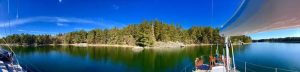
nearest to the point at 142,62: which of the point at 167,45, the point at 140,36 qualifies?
the point at 140,36

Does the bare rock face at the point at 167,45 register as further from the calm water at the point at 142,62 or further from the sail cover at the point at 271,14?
the sail cover at the point at 271,14

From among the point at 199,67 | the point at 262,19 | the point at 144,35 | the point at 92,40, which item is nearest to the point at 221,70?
the point at 199,67

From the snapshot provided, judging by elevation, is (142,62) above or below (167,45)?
below

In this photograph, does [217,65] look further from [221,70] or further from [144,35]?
[144,35]

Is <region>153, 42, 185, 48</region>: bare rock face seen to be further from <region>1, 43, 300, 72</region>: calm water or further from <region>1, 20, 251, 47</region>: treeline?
<region>1, 43, 300, 72</region>: calm water

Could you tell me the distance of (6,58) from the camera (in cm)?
1498

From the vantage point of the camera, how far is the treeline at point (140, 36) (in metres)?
72.4

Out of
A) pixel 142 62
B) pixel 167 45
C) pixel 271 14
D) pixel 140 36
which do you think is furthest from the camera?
pixel 167 45

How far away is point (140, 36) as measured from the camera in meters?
69.2

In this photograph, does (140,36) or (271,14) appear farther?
(140,36)

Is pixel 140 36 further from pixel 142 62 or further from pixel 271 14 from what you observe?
pixel 271 14

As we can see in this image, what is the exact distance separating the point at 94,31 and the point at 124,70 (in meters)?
80.0

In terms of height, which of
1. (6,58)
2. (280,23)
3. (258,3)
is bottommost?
(6,58)

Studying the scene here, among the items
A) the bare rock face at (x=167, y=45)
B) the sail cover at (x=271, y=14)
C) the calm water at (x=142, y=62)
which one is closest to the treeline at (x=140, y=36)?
the bare rock face at (x=167, y=45)
